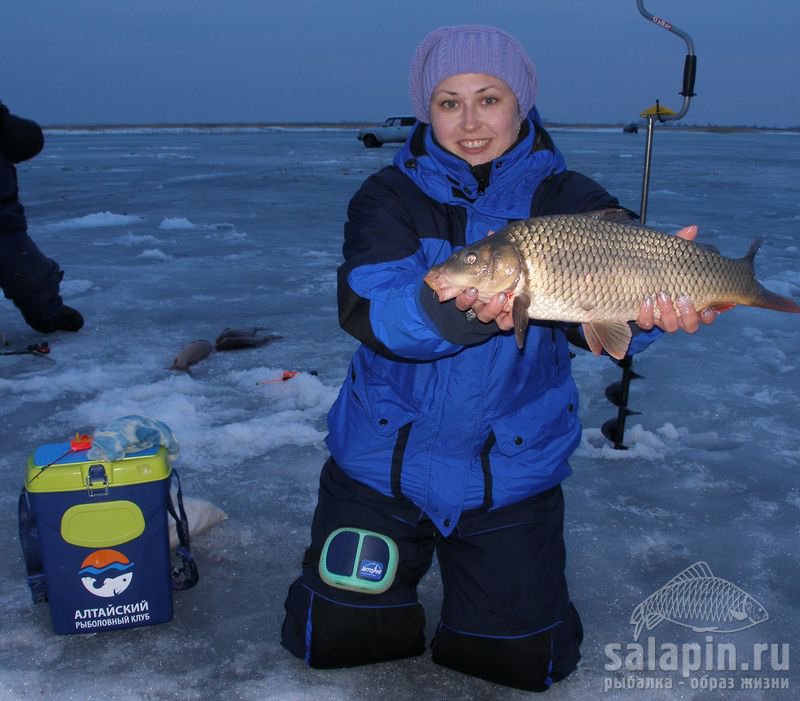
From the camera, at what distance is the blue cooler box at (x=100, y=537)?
268 cm

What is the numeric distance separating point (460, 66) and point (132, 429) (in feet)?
5.42

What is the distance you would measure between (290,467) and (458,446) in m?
1.38

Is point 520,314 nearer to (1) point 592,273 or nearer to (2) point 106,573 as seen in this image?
Answer: (1) point 592,273

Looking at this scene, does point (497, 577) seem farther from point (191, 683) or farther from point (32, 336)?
point (32, 336)

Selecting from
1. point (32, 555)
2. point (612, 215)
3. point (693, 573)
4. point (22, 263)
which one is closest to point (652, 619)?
point (693, 573)

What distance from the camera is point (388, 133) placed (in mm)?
32969

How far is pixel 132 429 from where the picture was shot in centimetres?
284

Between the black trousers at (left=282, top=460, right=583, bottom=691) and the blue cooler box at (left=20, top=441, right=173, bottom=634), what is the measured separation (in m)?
0.50

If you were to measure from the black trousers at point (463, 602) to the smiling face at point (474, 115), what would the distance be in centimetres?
119

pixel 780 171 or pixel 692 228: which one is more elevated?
pixel 692 228

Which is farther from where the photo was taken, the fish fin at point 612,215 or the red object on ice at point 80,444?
the red object on ice at point 80,444

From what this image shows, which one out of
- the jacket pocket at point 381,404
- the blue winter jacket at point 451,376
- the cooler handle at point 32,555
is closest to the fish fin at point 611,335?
the blue winter jacket at point 451,376

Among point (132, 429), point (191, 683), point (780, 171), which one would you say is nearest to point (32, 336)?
point (132, 429)

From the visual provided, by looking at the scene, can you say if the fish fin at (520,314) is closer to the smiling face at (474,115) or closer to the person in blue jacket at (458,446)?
the person in blue jacket at (458,446)
